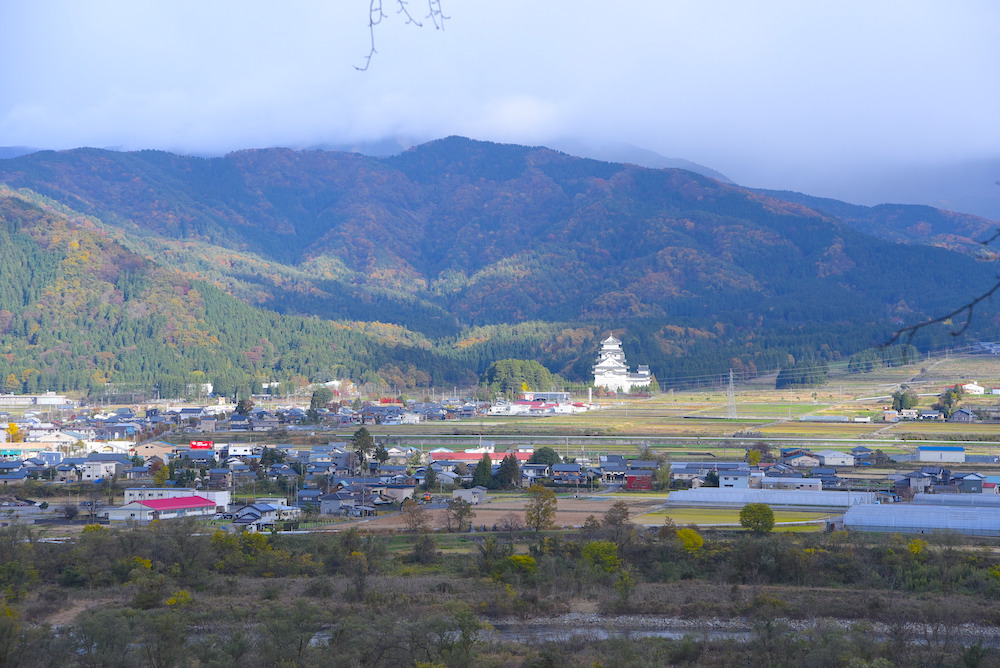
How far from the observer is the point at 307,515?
86.9ft

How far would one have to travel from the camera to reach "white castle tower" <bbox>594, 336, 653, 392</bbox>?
214 feet

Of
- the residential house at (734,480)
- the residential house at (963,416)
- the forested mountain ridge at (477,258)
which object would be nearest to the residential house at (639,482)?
the residential house at (734,480)

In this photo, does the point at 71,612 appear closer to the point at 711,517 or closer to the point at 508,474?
the point at 711,517

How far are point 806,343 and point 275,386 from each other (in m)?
30.9

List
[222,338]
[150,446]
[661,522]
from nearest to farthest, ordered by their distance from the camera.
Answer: [661,522] → [150,446] → [222,338]

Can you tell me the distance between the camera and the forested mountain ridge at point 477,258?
7256 cm

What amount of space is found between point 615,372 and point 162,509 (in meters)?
43.5

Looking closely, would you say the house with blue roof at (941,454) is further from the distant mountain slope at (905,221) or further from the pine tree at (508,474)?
the distant mountain slope at (905,221)

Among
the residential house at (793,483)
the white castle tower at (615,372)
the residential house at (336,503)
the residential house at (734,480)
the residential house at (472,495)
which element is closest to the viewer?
the residential house at (336,503)

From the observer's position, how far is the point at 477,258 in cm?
13638

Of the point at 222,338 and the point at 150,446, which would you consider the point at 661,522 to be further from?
the point at 222,338

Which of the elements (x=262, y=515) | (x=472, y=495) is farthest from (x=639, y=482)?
(x=262, y=515)

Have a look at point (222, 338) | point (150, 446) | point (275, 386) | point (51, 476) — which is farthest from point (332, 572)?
point (222, 338)

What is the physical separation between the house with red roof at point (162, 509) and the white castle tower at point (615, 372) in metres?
39.3
